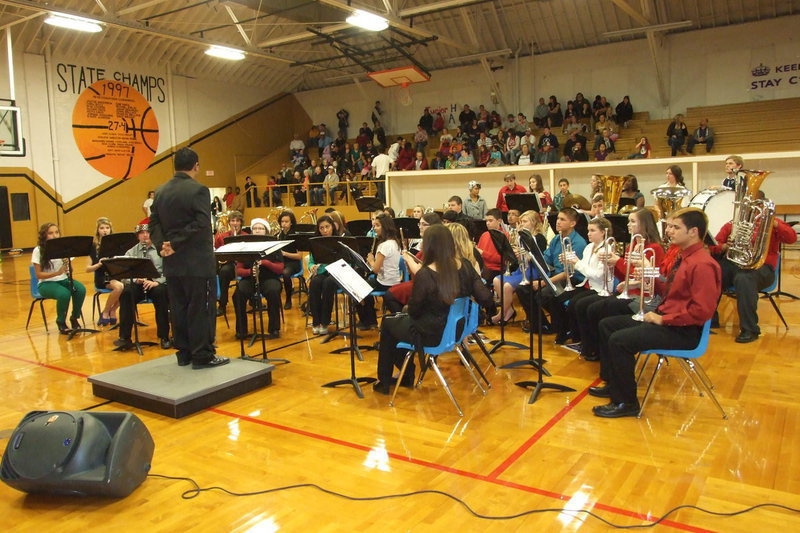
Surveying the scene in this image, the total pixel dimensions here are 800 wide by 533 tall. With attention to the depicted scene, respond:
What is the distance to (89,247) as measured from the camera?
22.8 ft

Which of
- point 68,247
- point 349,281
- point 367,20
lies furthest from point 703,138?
point 68,247

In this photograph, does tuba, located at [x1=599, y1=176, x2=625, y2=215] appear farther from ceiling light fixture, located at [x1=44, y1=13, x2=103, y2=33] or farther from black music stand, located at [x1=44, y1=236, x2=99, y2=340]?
ceiling light fixture, located at [x1=44, y1=13, x2=103, y2=33]

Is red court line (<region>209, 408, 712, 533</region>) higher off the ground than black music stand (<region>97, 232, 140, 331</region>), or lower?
lower

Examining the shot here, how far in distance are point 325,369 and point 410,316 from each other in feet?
4.72

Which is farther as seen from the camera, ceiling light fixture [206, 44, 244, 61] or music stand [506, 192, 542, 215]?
ceiling light fixture [206, 44, 244, 61]

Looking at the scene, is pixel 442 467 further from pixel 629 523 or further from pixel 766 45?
pixel 766 45

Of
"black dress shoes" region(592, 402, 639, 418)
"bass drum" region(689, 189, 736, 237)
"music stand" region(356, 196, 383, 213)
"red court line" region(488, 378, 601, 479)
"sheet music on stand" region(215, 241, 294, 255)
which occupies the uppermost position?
"music stand" region(356, 196, 383, 213)

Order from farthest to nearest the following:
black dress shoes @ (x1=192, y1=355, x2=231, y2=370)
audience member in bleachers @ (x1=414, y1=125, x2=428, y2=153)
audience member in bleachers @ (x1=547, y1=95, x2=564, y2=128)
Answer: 1. audience member in bleachers @ (x1=414, y1=125, x2=428, y2=153)
2. audience member in bleachers @ (x1=547, y1=95, x2=564, y2=128)
3. black dress shoes @ (x1=192, y1=355, x2=231, y2=370)

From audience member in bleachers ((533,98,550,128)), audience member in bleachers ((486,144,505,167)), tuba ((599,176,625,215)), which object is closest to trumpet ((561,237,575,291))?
tuba ((599,176,625,215))

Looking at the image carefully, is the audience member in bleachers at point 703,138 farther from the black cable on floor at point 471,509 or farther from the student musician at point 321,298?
the black cable on floor at point 471,509

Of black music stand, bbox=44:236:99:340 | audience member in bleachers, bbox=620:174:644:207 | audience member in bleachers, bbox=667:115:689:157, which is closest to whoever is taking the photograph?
black music stand, bbox=44:236:99:340

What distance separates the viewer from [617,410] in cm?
410

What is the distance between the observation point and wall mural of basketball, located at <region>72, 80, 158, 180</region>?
17797mm

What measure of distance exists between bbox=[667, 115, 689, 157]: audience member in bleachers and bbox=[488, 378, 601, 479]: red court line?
1188 cm
